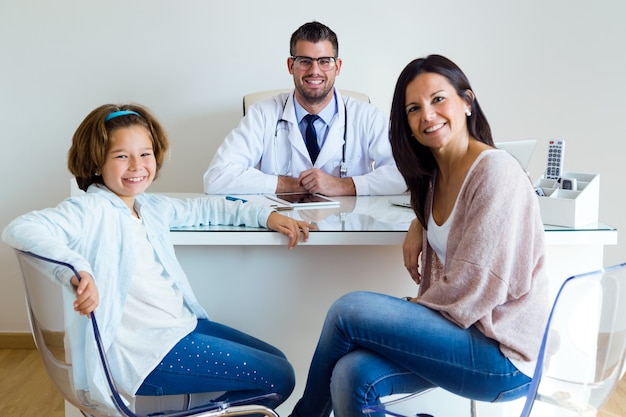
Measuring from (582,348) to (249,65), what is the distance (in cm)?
225

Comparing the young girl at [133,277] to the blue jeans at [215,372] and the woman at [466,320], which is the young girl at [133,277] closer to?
the blue jeans at [215,372]

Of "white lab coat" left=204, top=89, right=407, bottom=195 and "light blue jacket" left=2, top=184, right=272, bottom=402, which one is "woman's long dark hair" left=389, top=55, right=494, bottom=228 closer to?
"light blue jacket" left=2, top=184, right=272, bottom=402

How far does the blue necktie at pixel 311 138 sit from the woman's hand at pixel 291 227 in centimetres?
103

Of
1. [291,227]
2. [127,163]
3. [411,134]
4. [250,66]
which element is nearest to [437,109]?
[411,134]

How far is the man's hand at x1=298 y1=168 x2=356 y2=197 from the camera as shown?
2.23m

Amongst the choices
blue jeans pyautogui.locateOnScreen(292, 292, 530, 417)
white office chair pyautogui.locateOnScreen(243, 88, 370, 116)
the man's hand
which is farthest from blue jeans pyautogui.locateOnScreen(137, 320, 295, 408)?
white office chair pyautogui.locateOnScreen(243, 88, 370, 116)

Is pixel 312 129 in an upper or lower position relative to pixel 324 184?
upper

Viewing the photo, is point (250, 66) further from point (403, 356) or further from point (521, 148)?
point (403, 356)

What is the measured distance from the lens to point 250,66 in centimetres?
302

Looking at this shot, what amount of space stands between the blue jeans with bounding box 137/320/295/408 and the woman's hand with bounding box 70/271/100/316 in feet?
0.83

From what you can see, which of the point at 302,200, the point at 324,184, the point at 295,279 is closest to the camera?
the point at 295,279

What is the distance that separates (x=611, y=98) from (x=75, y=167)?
2446 millimetres

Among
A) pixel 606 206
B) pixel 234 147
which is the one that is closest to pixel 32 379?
pixel 234 147

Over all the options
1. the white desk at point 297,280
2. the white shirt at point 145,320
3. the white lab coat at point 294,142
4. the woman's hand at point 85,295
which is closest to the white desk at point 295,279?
the white desk at point 297,280
